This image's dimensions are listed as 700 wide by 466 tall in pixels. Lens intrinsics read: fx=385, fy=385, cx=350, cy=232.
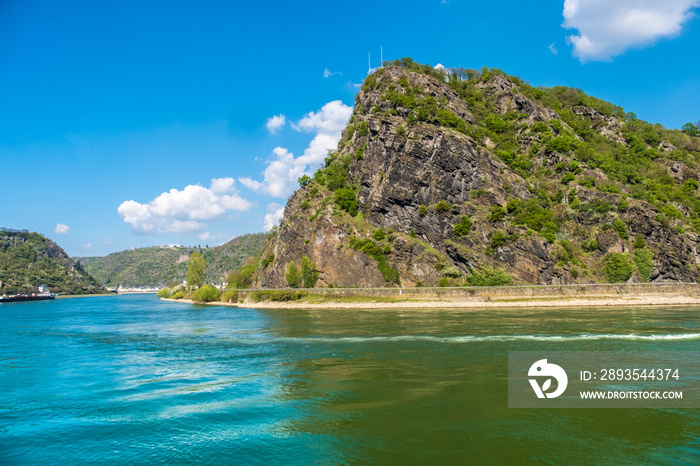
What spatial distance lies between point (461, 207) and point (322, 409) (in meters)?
71.3

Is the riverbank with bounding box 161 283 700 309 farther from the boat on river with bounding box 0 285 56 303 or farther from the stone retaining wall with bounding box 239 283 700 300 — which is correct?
the boat on river with bounding box 0 285 56 303

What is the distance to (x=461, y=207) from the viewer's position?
270ft

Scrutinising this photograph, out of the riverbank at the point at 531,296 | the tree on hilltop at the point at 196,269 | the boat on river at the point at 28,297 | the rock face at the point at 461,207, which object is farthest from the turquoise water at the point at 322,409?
the boat on river at the point at 28,297

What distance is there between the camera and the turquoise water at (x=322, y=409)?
12.6 metres

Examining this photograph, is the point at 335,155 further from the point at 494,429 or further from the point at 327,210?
the point at 494,429

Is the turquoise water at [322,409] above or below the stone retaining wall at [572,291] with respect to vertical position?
below

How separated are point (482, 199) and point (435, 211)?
1044 centimetres

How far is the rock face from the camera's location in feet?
247

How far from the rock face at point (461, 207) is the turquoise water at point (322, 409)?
43396 millimetres

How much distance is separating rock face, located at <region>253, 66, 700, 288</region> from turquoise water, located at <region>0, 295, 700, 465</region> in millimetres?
43396

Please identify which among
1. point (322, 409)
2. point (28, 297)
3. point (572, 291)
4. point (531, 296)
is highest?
point (572, 291)

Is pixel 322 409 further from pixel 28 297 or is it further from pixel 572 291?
pixel 28 297

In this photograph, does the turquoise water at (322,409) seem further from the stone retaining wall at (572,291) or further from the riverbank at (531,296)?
the stone retaining wall at (572,291)

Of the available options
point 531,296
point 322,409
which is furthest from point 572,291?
point 322,409
